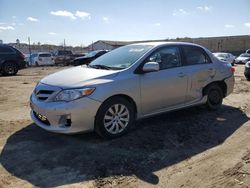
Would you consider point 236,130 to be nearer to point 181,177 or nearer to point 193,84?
point 193,84

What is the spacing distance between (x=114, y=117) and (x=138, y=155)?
882mm

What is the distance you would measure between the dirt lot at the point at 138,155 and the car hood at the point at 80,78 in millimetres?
941

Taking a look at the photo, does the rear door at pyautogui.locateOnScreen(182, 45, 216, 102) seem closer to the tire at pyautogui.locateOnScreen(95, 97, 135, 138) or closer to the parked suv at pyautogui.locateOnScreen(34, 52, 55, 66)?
the tire at pyautogui.locateOnScreen(95, 97, 135, 138)

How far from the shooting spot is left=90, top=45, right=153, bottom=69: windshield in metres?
5.79

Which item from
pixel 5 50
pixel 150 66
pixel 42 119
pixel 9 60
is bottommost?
pixel 42 119

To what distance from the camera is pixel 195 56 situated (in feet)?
22.5

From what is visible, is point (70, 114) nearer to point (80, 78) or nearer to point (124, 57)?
point (80, 78)

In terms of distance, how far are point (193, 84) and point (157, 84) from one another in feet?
3.78

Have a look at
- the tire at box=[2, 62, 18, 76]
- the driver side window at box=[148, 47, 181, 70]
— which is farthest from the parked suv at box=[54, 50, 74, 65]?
the driver side window at box=[148, 47, 181, 70]

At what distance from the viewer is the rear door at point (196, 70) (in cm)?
659

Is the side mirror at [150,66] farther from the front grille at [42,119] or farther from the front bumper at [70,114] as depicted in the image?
the front grille at [42,119]

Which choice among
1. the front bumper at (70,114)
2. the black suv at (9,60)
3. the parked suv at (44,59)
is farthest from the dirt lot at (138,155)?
the parked suv at (44,59)

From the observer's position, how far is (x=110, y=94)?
515cm

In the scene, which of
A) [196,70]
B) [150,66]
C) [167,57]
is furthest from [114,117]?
[196,70]
